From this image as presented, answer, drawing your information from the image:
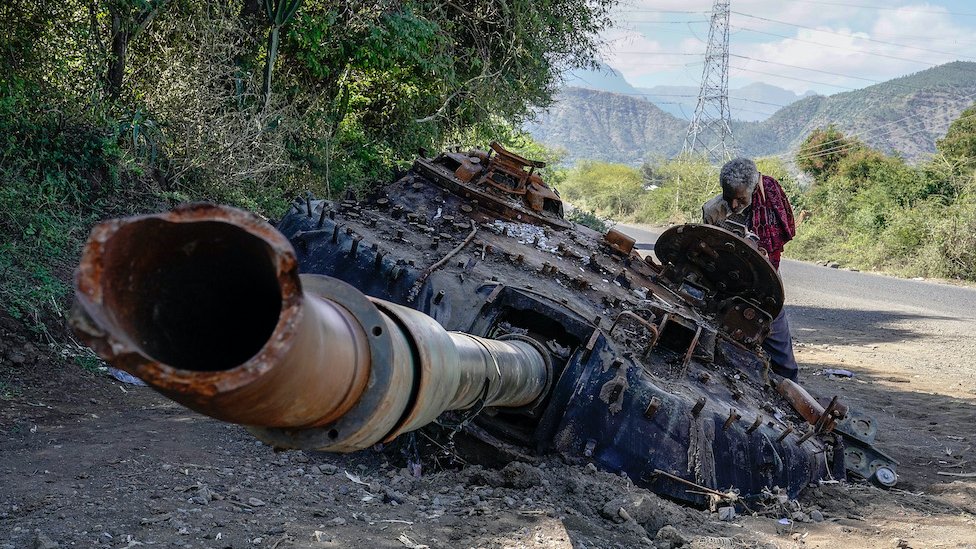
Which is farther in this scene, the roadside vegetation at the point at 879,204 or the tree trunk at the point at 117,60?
the roadside vegetation at the point at 879,204

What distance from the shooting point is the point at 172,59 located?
11.5 meters

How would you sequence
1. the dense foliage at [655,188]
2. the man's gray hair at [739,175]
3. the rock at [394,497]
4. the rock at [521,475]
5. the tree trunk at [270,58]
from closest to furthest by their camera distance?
the rock at [394,497]
the rock at [521,475]
the man's gray hair at [739,175]
the tree trunk at [270,58]
the dense foliage at [655,188]

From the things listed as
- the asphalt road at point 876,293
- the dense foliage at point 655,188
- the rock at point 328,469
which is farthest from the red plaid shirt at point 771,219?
the dense foliage at point 655,188

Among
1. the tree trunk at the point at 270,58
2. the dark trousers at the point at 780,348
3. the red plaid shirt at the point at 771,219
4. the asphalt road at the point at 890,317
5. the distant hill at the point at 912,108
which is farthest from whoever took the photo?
the distant hill at the point at 912,108

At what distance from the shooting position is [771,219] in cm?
718

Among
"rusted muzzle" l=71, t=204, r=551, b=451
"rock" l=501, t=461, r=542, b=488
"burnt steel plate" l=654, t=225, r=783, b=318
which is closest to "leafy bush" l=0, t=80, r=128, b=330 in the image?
"rock" l=501, t=461, r=542, b=488

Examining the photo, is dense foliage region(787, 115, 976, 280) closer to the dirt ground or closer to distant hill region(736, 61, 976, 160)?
the dirt ground

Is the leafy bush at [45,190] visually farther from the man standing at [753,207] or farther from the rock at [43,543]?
the man standing at [753,207]

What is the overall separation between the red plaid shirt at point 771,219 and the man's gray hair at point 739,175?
135mm

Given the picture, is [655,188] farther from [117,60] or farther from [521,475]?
[521,475]

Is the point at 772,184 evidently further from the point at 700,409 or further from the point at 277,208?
the point at 277,208

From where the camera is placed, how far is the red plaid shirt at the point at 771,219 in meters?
7.12

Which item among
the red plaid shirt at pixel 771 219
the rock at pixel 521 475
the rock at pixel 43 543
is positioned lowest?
the rock at pixel 43 543

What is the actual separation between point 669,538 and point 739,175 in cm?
350
